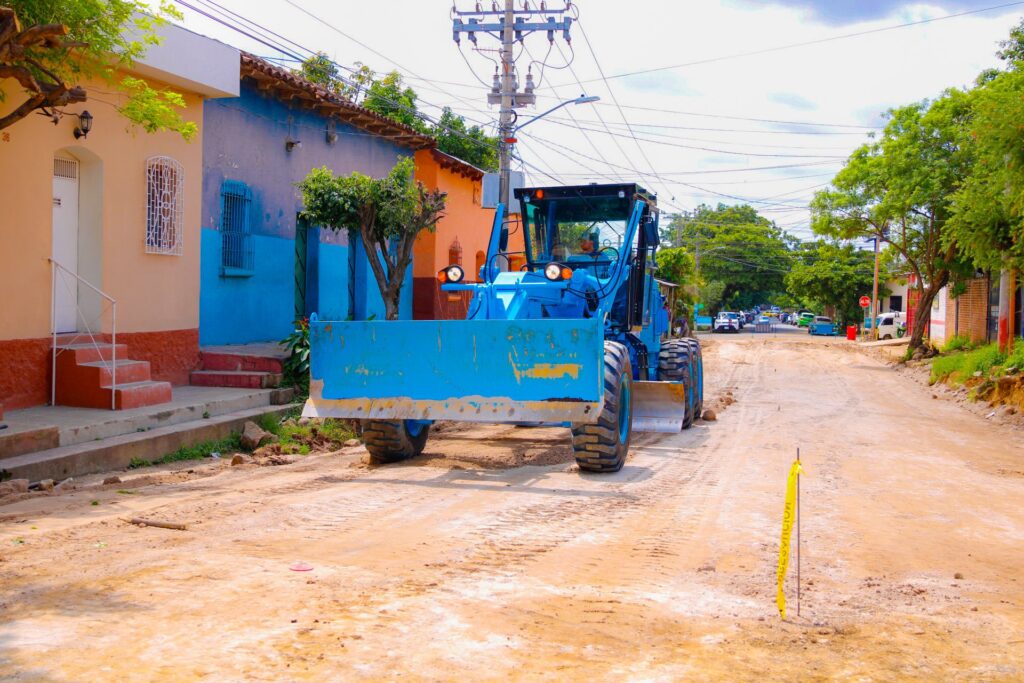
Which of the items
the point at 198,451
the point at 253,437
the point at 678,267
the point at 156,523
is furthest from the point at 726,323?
the point at 156,523

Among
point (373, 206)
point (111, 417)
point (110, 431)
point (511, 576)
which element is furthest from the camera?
point (373, 206)

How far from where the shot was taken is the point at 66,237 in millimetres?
12352

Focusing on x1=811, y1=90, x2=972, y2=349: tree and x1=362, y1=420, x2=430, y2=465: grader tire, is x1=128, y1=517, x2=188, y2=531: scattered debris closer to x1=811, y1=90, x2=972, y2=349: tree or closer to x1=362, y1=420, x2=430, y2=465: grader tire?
x1=362, y1=420, x2=430, y2=465: grader tire

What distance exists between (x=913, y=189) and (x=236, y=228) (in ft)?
63.3

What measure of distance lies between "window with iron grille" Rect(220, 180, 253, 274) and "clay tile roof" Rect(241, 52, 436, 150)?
1843mm

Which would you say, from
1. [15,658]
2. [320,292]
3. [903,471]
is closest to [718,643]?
[15,658]

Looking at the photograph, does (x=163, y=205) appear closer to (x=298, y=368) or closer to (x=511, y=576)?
(x=298, y=368)

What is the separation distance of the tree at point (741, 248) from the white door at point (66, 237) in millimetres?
66211

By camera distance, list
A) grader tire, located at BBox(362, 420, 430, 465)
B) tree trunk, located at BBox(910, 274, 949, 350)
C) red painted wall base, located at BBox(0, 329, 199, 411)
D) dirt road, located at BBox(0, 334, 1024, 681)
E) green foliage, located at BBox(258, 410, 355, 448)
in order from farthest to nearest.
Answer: tree trunk, located at BBox(910, 274, 949, 350) < green foliage, located at BBox(258, 410, 355, 448) < red painted wall base, located at BBox(0, 329, 199, 411) < grader tire, located at BBox(362, 420, 430, 465) < dirt road, located at BBox(0, 334, 1024, 681)

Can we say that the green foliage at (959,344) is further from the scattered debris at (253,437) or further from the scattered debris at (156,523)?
the scattered debris at (156,523)

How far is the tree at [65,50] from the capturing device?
26.8 ft

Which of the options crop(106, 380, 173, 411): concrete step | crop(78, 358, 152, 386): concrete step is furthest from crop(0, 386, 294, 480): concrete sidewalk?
crop(78, 358, 152, 386): concrete step

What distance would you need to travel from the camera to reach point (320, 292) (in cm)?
1870

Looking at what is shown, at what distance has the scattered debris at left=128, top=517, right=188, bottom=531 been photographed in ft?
20.6
